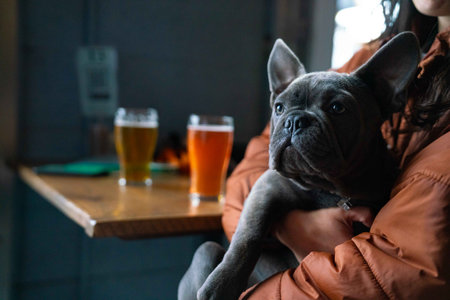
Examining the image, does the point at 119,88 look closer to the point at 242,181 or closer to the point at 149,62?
the point at 149,62

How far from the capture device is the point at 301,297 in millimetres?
660

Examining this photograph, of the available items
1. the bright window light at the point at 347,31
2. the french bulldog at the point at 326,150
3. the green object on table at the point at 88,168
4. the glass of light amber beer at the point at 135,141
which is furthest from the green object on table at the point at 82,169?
the bright window light at the point at 347,31

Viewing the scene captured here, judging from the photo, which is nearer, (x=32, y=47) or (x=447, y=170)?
(x=447, y=170)

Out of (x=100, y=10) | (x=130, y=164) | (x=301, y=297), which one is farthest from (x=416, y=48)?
(x=100, y=10)

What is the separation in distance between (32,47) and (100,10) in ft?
1.08

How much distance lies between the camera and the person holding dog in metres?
0.59

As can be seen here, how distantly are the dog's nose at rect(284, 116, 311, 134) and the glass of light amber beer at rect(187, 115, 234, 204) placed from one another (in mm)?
484

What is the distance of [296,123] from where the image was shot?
2.50 feet

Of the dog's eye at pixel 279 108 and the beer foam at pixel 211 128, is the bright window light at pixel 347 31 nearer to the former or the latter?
the beer foam at pixel 211 128

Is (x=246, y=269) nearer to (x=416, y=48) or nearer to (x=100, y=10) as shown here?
(x=416, y=48)

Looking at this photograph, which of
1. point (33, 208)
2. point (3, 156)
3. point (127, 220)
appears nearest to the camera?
point (127, 220)

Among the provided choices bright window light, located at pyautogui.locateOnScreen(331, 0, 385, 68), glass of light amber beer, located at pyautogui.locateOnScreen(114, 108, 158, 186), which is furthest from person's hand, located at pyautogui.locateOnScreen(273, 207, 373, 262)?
bright window light, located at pyautogui.locateOnScreen(331, 0, 385, 68)

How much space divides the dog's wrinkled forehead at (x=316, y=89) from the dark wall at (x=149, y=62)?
145 centimetres

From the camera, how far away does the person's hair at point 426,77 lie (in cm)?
84
